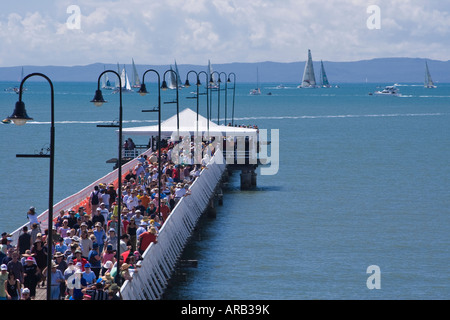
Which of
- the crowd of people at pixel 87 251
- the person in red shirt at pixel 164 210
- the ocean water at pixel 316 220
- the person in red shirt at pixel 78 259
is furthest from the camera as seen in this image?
the ocean water at pixel 316 220

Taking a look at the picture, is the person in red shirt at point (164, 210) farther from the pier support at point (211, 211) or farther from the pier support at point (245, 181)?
the pier support at point (245, 181)

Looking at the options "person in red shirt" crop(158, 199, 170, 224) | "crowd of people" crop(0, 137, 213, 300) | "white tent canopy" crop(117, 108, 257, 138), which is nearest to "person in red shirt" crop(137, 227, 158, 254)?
"crowd of people" crop(0, 137, 213, 300)

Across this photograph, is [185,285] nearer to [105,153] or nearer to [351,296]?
[351,296]

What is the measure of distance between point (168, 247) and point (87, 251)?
5433 millimetres

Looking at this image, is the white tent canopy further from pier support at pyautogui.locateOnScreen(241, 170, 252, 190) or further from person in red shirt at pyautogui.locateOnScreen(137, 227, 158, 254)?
person in red shirt at pyautogui.locateOnScreen(137, 227, 158, 254)

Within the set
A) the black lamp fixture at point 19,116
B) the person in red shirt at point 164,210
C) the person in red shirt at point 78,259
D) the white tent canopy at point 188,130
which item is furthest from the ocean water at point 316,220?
the black lamp fixture at point 19,116

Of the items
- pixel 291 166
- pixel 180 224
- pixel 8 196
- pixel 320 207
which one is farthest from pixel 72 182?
pixel 180 224

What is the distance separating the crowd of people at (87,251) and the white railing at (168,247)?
276mm

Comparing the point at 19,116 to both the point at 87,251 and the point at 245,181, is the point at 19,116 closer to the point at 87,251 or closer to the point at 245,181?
the point at 87,251

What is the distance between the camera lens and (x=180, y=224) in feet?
97.5

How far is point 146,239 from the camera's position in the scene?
22.8m

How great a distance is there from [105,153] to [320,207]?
149 feet

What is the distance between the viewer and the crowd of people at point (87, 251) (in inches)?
691
